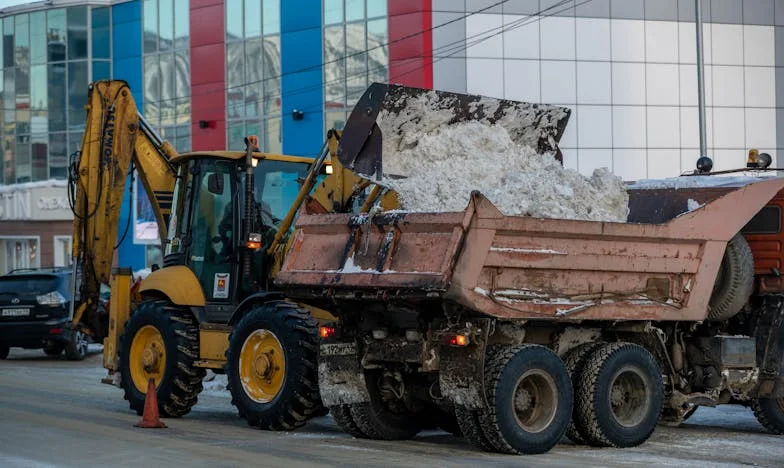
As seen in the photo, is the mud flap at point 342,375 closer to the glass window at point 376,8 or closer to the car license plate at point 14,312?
the car license plate at point 14,312

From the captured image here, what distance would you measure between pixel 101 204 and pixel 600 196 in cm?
696

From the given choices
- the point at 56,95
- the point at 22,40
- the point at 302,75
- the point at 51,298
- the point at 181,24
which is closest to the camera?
the point at 51,298

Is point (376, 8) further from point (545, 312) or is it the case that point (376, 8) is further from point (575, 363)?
point (545, 312)

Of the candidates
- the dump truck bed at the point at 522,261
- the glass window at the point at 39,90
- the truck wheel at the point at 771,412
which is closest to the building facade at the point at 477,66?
the glass window at the point at 39,90

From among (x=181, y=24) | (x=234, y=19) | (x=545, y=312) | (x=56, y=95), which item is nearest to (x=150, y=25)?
(x=181, y=24)

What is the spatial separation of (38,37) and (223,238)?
134ft

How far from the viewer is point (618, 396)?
1205 cm

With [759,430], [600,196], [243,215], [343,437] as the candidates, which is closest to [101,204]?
[243,215]

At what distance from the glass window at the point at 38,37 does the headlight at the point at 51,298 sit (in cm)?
3028

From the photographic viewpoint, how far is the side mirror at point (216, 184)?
14.9 meters

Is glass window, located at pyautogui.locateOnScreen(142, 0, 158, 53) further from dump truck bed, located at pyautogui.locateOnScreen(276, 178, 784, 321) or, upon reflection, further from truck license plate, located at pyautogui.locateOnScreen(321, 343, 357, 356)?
truck license plate, located at pyautogui.locateOnScreen(321, 343, 357, 356)

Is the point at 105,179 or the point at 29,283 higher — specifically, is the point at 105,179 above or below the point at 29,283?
above

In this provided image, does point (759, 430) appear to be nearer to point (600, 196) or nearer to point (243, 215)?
point (600, 196)

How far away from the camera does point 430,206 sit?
1202cm
